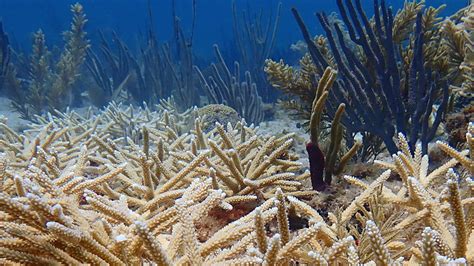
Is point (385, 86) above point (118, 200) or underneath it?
above

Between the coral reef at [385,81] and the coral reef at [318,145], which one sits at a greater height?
the coral reef at [385,81]

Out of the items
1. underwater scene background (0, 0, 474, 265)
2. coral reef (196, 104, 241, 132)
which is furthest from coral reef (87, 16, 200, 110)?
coral reef (196, 104, 241, 132)

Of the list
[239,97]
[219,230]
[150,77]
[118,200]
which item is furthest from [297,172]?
[150,77]

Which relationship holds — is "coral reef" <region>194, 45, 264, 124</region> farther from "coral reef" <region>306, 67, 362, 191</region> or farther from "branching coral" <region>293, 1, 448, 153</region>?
"coral reef" <region>306, 67, 362, 191</region>

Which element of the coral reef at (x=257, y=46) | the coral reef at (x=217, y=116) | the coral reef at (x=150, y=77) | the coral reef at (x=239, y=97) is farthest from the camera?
the coral reef at (x=257, y=46)

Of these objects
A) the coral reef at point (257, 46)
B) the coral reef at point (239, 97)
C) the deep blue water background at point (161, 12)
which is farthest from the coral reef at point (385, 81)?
the deep blue water background at point (161, 12)

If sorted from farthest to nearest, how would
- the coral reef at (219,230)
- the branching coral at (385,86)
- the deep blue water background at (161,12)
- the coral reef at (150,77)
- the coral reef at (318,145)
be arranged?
the deep blue water background at (161,12), the coral reef at (150,77), the branching coral at (385,86), the coral reef at (318,145), the coral reef at (219,230)

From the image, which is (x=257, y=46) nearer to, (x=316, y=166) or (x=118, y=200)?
(x=316, y=166)

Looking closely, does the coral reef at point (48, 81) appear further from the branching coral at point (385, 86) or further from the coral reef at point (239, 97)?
the branching coral at point (385, 86)

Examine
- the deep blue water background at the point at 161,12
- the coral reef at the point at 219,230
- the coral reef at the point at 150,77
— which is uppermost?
the deep blue water background at the point at 161,12

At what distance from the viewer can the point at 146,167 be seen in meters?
2.68

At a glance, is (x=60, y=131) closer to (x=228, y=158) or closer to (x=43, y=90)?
(x=228, y=158)

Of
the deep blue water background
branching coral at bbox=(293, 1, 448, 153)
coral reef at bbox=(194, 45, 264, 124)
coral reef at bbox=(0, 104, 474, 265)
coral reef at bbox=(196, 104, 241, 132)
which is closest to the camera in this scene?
coral reef at bbox=(0, 104, 474, 265)

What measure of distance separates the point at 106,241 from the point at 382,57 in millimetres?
3326
